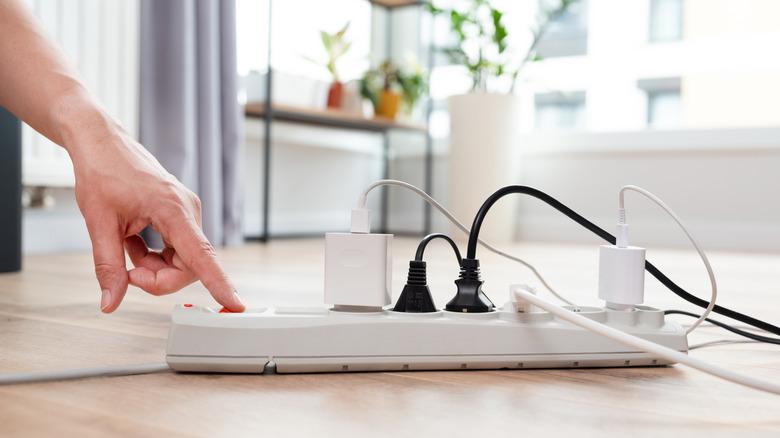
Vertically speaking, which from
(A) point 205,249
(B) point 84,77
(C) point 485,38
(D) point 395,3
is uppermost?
(D) point 395,3

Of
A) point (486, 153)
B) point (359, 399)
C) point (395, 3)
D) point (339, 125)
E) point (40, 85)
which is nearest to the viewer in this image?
point (359, 399)

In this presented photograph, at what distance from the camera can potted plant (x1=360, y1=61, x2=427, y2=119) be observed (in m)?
3.30

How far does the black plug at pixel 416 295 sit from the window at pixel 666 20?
3146 millimetres

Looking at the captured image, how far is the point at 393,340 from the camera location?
0.63m

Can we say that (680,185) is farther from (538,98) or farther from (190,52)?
(190,52)

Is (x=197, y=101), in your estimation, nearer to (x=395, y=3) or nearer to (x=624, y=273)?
(x=395, y=3)

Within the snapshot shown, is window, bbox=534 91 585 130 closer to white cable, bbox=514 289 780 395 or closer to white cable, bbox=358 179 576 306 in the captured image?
white cable, bbox=358 179 576 306

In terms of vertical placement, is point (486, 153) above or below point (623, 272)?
above

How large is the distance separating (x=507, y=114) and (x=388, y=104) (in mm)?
538

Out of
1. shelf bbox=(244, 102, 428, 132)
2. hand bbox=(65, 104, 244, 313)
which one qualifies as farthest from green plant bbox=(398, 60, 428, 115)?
hand bbox=(65, 104, 244, 313)

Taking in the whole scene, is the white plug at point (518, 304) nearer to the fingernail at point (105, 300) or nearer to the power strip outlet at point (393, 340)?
the power strip outlet at point (393, 340)

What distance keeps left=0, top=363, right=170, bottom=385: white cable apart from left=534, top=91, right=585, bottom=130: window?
3183 mm

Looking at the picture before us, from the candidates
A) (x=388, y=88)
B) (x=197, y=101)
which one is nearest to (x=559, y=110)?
(x=388, y=88)

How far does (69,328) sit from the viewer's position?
88 cm
